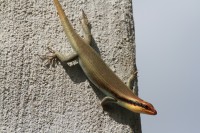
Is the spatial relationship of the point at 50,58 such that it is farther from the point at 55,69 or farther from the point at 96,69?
the point at 96,69

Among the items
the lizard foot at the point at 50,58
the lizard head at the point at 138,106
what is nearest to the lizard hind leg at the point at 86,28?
the lizard foot at the point at 50,58

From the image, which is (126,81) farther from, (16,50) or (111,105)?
(16,50)

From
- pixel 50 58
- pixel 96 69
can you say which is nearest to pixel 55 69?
pixel 50 58

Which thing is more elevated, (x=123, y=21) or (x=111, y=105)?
(x=123, y=21)

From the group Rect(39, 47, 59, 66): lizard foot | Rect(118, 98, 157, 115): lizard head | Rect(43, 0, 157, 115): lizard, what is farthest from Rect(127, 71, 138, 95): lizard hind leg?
Rect(39, 47, 59, 66): lizard foot

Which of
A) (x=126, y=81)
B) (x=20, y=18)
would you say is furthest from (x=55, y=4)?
(x=126, y=81)

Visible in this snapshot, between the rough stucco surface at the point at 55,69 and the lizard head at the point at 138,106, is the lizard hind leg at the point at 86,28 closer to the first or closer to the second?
the rough stucco surface at the point at 55,69

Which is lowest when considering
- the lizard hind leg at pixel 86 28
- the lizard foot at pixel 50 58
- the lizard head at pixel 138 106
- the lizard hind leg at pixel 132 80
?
the lizard head at pixel 138 106
